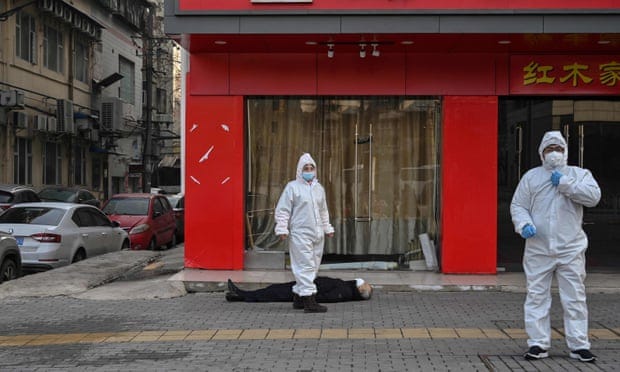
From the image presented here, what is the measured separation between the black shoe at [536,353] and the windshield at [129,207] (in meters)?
12.7

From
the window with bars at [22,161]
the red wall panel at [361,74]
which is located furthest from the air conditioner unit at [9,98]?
the red wall panel at [361,74]

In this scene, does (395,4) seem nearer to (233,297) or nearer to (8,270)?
(233,297)

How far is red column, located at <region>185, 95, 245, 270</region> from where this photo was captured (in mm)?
10875

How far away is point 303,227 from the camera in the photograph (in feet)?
27.5

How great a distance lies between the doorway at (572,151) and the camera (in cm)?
1135

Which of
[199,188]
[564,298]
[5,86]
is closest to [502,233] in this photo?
[199,188]

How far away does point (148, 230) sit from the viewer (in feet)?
55.4

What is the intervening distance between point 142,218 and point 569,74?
10.6 meters

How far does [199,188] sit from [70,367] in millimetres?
5185

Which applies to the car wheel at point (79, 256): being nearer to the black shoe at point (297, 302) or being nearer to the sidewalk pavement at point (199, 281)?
the sidewalk pavement at point (199, 281)

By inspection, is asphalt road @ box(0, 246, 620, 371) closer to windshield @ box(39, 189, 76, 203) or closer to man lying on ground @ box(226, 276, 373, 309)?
man lying on ground @ box(226, 276, 373, 309)

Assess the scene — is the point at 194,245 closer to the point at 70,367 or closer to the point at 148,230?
the point at 70,367

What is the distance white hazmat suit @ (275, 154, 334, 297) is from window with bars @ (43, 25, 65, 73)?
21976 mm

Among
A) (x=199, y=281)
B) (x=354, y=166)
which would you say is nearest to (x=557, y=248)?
(x=199, y=281)
